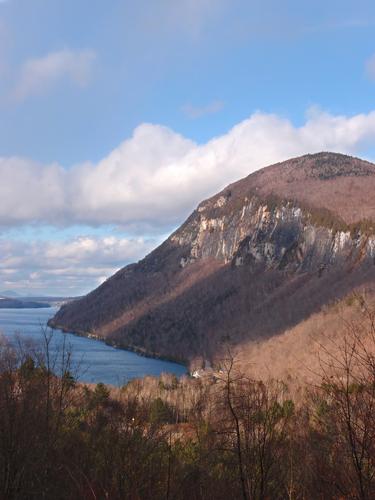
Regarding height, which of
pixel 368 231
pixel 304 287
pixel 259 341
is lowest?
pixel 259 341

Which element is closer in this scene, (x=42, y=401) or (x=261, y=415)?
(x=261, y=415)

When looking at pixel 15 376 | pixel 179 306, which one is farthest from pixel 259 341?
pixel 15 376

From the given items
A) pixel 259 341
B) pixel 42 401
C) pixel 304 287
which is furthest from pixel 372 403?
pixel 304 287

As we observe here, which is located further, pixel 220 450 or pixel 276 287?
pixel 276 287

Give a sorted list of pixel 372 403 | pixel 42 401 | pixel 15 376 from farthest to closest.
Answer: pixel 15 376
pixel 42 401
pixel 372 403

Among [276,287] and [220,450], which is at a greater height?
[276,287]

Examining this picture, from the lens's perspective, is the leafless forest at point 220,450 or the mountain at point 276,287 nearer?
the leafless forest at point 220,450

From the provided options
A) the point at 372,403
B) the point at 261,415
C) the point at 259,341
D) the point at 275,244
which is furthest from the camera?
the point at 275,244

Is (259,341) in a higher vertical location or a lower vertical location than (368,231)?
lower

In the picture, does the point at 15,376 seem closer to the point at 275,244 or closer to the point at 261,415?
the point at 261,415

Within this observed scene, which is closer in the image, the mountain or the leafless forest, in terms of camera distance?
the leafless forest
